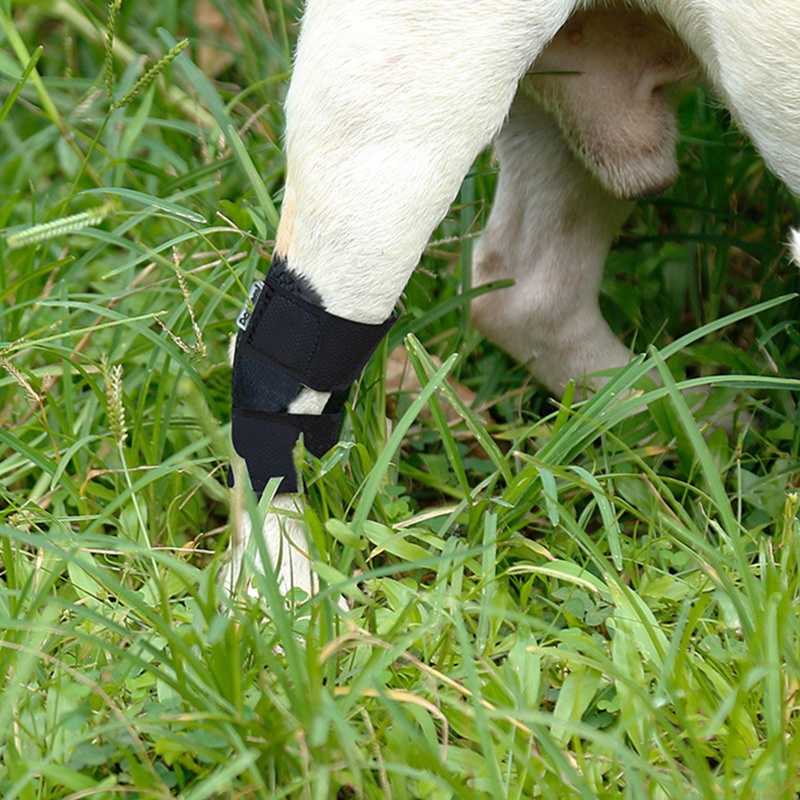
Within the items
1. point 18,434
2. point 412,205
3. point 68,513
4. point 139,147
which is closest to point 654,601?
point 412,205

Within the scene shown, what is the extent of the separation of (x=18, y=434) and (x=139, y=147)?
1.14 m

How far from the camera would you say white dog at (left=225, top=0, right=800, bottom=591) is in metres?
1.51

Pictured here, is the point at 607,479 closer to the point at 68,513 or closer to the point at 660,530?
the point at 660,530

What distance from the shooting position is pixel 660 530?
1.70 meters

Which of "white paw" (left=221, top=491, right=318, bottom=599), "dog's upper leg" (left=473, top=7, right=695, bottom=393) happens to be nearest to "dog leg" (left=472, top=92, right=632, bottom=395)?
"dog's upper leg" (left=473, top=7, right=695, bottom=393)

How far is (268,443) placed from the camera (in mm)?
1641

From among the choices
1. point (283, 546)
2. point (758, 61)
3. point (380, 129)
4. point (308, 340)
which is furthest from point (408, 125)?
point (283, 546)

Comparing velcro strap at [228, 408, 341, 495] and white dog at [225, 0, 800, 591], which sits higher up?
white dog at [225, 0, 800, 591]

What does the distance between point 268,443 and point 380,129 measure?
45 centimetres

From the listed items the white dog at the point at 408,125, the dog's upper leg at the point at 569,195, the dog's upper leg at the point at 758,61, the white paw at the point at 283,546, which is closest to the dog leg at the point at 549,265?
the dog's upper leg at the point at 569,195

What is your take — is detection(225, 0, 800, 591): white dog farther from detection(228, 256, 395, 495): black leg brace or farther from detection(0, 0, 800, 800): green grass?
detection(0, 0, 800, 800): green grass

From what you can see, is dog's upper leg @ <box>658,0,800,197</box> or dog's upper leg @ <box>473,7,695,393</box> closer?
dog's upper leg @ <box>658,0,800,197</box>

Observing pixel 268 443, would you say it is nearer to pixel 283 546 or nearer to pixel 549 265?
pixel 283 546

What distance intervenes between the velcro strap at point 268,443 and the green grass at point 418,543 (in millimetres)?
60
